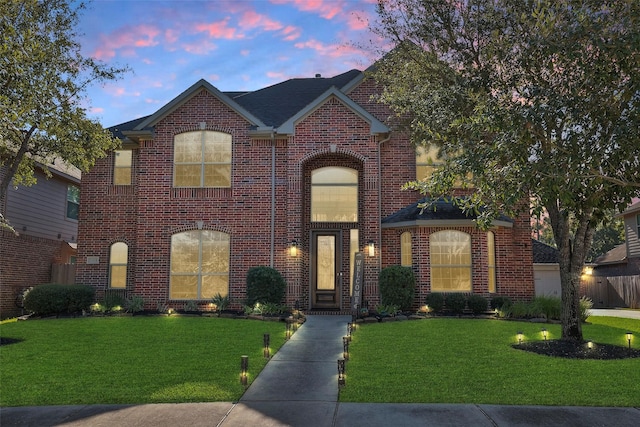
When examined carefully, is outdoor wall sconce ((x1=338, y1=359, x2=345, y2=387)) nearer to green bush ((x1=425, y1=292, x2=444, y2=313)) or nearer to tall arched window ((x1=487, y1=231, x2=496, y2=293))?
green bush ((x1=425, y1=292, x2=444, y2=313))

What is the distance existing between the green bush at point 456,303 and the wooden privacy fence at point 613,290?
16.5m

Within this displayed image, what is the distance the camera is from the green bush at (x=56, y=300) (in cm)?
1543

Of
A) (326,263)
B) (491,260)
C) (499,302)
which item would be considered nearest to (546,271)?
(491,260)

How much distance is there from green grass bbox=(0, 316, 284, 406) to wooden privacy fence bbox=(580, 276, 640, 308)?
73.4 ft

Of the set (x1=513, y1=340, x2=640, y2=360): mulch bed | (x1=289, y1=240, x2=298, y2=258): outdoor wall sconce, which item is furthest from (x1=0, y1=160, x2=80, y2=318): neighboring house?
(x1=513, y1=340, x2=640, y2=360): mulch bed

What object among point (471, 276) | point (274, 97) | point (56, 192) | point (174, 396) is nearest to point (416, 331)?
point (471, 276)

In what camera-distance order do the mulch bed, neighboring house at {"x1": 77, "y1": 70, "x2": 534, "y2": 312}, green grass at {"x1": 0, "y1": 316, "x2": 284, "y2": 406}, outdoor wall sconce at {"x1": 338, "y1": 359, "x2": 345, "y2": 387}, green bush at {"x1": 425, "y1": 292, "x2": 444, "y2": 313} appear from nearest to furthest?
green grass at {"x1": 0, "y1": 316, "x2": 284, "y2": 406}, outdoor wall sconce at {"x1": 338, "y1": 359, "x2": 345, "y2": 387}, the mulch bed, green bush at {"x1": 425, "y1": 292, "x2": 444, "y2": 313}, neighboring house at {"x1": 77, "y1": 70, "x2": 534, "y2": 312}

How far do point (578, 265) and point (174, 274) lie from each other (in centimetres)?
1251

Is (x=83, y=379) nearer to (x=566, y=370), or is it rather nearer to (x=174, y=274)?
(x=566, y=370)

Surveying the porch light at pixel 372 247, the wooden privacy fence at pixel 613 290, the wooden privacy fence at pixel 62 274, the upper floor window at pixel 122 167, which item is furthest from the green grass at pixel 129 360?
the wooden privacy fence at pixel 613 290

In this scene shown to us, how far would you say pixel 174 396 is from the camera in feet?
21.3

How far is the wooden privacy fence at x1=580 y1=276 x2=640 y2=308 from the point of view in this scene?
26375 mm

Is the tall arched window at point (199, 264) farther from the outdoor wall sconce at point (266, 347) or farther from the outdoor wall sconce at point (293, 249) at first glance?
the outdoor wall sconce at point (266, 347)

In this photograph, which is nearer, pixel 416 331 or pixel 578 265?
pixel 578 265
